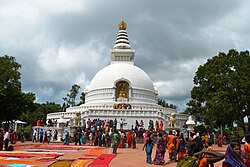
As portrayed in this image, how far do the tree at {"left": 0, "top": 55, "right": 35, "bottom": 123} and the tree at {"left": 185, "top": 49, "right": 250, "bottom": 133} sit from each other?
19349 mm

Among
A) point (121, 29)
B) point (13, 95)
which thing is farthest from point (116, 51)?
point (13, 95)

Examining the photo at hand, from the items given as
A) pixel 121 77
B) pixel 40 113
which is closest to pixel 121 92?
pixel 121 77

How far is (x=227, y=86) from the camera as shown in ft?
95.3

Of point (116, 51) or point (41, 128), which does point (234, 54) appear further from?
point (116, 51)

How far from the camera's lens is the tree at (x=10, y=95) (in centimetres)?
2986

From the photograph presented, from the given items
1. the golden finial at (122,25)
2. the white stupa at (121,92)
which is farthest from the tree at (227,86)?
the golden finial at (122,25)

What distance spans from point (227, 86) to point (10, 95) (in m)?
22.3

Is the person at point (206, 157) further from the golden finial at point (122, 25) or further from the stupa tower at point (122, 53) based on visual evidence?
the golden finial at point (122, 25)

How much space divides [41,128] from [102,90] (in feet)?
71.9

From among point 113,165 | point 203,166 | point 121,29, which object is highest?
point 121,29

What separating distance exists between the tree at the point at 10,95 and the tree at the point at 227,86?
63.5ft

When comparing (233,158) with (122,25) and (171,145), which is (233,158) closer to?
(171,145)

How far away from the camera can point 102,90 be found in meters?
51.6

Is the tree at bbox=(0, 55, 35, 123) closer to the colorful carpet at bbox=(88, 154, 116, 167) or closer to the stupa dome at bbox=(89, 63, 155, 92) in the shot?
the colorful carpet at bbox=(88, 154, 116, 167)
